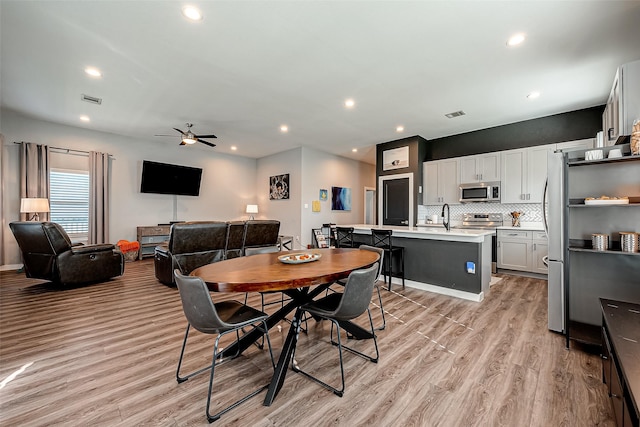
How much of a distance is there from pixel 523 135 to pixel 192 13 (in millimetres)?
5721

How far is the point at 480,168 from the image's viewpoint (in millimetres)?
5551

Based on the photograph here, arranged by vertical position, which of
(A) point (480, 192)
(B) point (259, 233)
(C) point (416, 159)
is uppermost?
(C) point (416, 159)

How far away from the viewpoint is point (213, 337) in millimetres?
2492

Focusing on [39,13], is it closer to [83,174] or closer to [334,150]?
[83,174]

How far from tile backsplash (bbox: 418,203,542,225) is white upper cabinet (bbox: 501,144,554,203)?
10.3 inches

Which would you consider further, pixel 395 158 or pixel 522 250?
pixel 395 158

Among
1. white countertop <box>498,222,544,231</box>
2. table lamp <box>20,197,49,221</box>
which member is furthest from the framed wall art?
table lamp <box>20,197,49,221</box>

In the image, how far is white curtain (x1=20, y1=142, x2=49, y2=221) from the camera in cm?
509

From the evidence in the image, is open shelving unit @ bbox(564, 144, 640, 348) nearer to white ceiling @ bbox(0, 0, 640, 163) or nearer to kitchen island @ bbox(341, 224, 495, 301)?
kitchen island @ bbox(341, 224, 495, 301)

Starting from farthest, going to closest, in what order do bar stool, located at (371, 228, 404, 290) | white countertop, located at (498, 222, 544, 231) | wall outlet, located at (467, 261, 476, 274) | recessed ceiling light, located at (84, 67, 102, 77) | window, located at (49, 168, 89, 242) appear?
window, located at (49, 168, 89, 242), white countertop, located at (498, 222, 544, 231), bar stool, located at (371, 228, 404, 290), wall outlet, located at (467, 261, 476, 274), recessed ceiling light, located at (84, 67, 102, 77)

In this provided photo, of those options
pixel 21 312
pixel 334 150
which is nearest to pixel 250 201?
pixel 334 150

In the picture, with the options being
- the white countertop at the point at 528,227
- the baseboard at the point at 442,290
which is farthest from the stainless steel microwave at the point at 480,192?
the baseboard at the point at 442,290

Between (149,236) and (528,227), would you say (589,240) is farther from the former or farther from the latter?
(149,236)

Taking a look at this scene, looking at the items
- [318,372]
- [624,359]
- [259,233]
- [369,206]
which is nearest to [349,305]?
[318,372]
